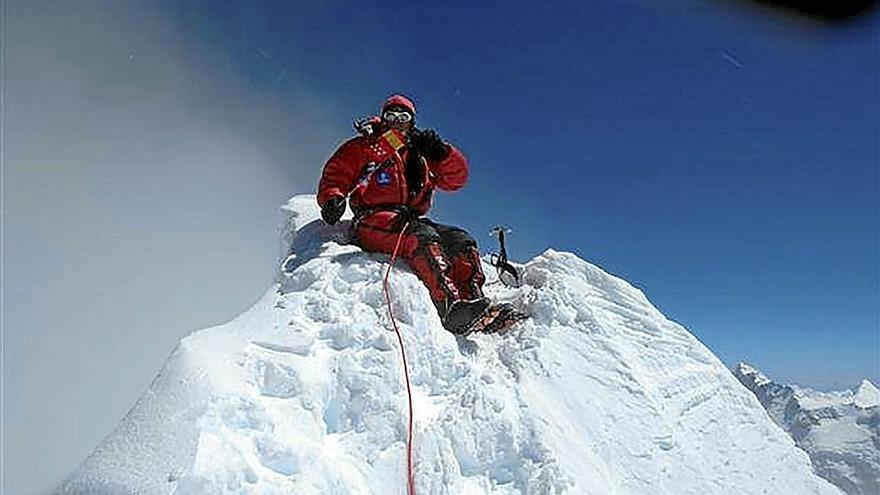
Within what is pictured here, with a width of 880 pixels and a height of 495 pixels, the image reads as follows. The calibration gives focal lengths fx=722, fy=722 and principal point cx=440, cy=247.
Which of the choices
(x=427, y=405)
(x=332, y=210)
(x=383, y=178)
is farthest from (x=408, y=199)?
(x=427, y=405)

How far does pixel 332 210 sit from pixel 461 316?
145 centimetres

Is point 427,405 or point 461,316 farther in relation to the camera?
point 461,316

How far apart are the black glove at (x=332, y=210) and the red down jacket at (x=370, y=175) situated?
0.10 meters

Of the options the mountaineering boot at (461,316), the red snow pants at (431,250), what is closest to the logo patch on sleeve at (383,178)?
the red snow pants at (431,250)

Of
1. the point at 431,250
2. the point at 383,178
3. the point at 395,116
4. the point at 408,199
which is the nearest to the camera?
the point at 431,250

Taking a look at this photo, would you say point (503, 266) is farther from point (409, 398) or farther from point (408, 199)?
point (409, 398)

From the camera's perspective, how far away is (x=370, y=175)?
6074mm

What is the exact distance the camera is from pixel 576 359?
18.4ft

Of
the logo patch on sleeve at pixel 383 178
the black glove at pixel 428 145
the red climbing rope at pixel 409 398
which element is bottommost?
the red climbing rope at pixel 409 398

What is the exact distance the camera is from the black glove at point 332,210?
19.3ft

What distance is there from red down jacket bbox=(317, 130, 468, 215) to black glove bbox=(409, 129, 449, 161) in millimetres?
168

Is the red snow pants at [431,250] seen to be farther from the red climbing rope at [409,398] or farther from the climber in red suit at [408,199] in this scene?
the red climbing rope at [409,398]

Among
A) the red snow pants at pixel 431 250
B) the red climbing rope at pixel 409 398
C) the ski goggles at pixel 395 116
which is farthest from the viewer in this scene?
the ski goggles at pixel 395 116

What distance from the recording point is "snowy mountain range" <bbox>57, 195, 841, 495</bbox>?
128 inches
